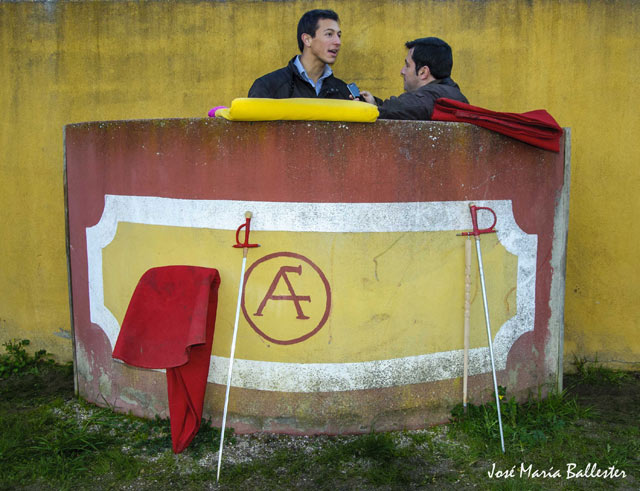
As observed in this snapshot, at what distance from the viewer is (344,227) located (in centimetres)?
329

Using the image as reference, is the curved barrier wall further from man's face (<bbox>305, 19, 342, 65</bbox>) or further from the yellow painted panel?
man's face (<bbox>305, 19, 342, 65</bbox>)

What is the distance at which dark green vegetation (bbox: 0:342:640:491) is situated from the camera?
2.99 m

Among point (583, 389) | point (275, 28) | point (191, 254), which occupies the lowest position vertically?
point (583, 389)

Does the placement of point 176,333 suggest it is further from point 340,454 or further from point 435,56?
point 435,56

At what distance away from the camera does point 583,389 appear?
432 centimetres

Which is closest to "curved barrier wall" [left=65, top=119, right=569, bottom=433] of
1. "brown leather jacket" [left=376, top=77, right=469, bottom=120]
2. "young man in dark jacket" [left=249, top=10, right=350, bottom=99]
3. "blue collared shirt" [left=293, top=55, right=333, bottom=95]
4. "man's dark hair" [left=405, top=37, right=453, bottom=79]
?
"brown leather jacket" [left=376, top=77, right=469, bottom=120]

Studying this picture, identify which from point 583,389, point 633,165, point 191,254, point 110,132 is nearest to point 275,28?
point 110,132

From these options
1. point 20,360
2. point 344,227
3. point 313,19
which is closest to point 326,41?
point 313,19

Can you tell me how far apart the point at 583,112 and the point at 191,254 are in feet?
10.6

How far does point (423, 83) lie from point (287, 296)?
5.76ft

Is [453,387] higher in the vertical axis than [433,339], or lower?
lower

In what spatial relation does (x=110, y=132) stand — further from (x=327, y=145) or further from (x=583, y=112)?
(x=583, y=112)

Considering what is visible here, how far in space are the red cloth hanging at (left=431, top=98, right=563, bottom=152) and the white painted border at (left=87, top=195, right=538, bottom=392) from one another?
1.36 feet

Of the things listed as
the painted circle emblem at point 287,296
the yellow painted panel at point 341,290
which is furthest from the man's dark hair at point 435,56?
the painted circle emblem at point 287,296
